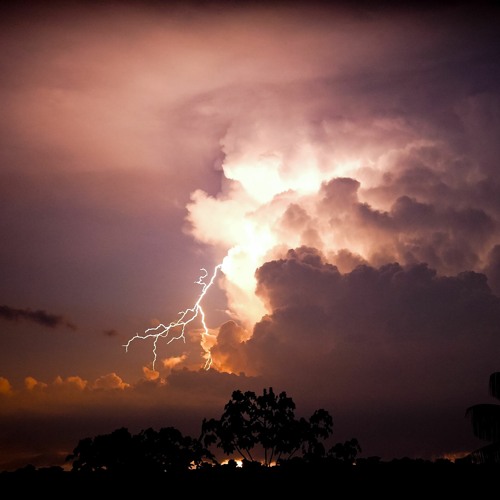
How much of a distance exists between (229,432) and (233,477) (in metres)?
17.8

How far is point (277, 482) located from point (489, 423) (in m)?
12.5

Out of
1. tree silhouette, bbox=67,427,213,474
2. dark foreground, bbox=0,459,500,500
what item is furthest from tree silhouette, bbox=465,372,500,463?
tree silhouette, bbox=67,427,213,474

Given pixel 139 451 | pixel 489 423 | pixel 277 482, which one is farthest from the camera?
pixel 139 451

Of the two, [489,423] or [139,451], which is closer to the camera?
[489,423]

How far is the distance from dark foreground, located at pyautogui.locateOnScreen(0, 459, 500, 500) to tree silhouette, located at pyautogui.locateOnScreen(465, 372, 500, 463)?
6.92 meters

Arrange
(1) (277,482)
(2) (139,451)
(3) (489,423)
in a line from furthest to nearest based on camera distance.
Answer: (2) (139,451)
(3) (489,423)
(1) (277,482)

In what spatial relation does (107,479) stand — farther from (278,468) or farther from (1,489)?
(278,468)

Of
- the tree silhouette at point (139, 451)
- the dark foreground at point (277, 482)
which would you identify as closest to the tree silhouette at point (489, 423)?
the dark foreground at point (277, 482)

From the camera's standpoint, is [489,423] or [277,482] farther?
[489,423]

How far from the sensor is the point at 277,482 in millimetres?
17844

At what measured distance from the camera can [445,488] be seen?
685 inches

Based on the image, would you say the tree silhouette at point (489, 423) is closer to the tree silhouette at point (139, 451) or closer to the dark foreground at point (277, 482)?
the dark foreground at point (277, 482)

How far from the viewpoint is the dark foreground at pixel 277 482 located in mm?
17172

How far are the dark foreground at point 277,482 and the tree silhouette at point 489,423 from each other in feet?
22.7
